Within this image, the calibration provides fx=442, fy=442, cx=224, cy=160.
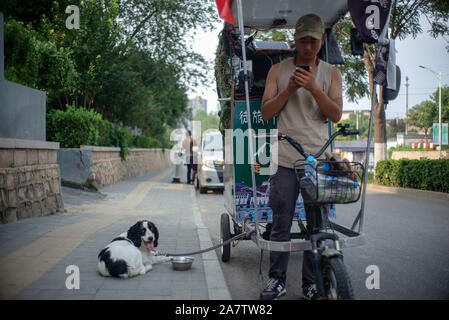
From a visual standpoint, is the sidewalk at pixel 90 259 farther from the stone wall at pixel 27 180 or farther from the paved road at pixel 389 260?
the paved road at pixel 389 260

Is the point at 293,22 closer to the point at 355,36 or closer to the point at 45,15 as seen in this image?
the point at 355,36

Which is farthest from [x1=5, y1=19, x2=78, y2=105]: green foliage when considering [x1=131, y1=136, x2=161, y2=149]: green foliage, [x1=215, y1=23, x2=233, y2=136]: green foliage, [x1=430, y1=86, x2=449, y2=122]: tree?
[x1=430, y1=86, x2=449, y2=122]: tree

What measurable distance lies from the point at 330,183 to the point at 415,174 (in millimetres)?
13521

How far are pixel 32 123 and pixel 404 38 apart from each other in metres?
15.4

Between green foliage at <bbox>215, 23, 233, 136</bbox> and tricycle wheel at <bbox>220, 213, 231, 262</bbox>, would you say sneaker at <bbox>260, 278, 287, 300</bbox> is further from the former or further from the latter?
green foliage at <bbox>215, 23, 233, 136</bbox>

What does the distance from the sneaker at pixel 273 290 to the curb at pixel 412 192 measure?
35.7 ft

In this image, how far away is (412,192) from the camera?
14867 millimetres

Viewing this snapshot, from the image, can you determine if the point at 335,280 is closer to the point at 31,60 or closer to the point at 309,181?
the point at 309,181

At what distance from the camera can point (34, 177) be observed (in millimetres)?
8281

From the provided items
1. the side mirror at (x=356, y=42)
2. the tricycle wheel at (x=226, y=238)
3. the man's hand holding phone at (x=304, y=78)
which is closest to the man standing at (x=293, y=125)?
the man's hand holding phone at (x=304, y=78)

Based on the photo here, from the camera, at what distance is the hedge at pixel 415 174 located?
13820 millimetres

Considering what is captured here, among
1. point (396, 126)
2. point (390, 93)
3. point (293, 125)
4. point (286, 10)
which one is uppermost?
point (396, 126)

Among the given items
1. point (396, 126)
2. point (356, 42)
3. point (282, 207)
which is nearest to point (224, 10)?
point (356, 42)
